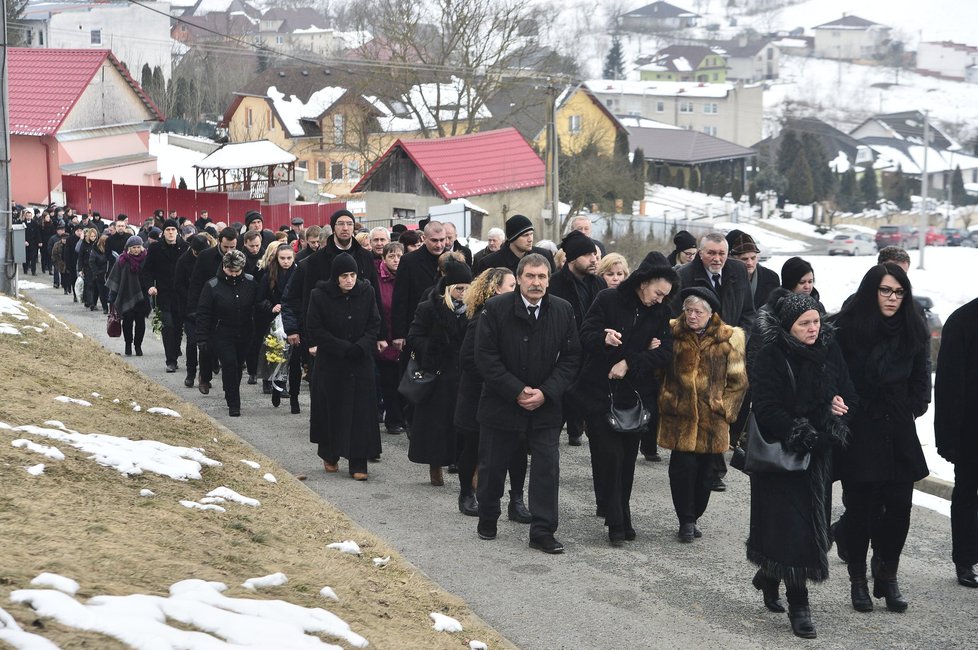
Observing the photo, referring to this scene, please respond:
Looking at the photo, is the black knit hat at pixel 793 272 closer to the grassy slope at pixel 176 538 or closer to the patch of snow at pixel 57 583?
the grassy slope at pixel 176 538

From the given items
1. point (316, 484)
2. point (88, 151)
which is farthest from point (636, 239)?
point (316, 484)

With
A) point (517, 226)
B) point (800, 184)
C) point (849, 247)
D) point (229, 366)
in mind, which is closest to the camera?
point (517, 226)

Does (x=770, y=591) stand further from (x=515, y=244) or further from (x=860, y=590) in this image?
(x=515, y=244)

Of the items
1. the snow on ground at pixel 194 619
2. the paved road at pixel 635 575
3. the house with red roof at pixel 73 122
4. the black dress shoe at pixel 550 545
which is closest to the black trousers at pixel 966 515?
the paved road at pixel 635 575

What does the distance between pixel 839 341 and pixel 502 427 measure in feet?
7.40

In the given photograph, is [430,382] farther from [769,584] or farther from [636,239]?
[636,239]

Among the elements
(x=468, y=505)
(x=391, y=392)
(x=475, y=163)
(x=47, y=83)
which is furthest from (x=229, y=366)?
(x=47, y=83)

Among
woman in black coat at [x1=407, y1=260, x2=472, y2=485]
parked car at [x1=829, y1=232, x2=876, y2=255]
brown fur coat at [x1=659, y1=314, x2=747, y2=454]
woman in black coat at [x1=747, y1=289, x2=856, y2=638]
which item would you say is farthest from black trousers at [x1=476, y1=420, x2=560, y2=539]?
parked car at [x1=829, y1=232, x2=876, y2=255]

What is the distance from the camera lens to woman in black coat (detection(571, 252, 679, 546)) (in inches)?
348

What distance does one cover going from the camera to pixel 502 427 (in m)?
8.77

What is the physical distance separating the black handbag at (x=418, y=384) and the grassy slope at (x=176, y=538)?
3.62ft

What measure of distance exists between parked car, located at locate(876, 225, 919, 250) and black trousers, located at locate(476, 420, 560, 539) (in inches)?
2972

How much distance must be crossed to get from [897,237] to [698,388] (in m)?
77.4

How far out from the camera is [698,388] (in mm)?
8875
